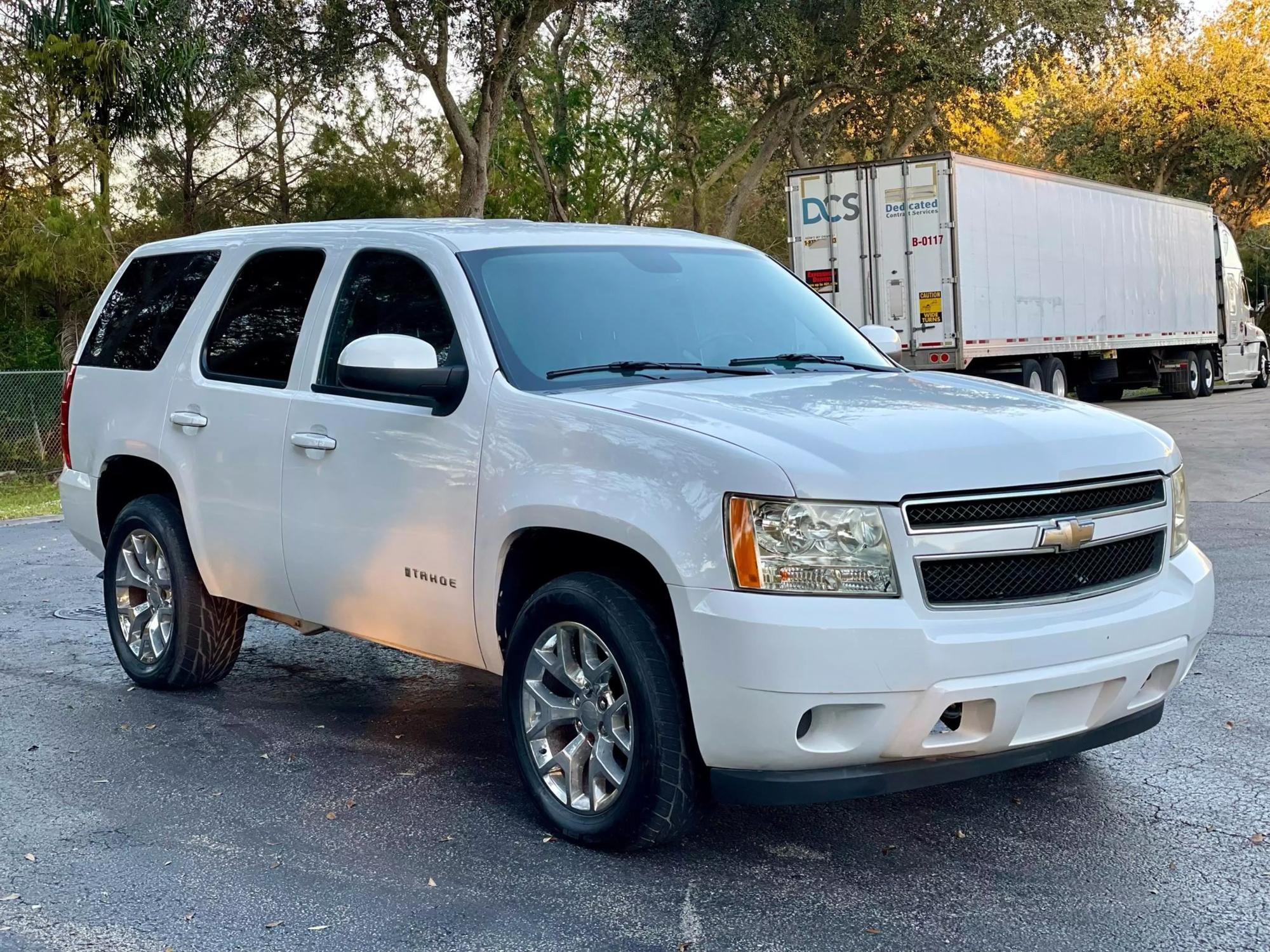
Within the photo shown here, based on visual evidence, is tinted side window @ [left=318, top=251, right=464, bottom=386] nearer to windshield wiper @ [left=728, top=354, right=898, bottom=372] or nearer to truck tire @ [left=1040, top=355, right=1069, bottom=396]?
Result: windshield wiper @ [left=728, top=354, right=898, bottom=372]

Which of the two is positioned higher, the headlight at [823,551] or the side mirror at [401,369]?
the side mirror at [401,369]

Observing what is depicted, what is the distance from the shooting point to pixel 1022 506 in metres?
4.03

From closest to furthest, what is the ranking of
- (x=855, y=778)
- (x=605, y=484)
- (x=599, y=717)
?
(x=855, y=778)
(x=605, y=484)
(x=599, y=717)

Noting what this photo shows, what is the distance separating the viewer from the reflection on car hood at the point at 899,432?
12.8 feet

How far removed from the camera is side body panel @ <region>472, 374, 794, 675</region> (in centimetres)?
397

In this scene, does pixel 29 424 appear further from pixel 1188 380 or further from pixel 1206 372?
pixel 1206 372

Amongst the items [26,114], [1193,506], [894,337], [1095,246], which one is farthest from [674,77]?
[894,337]

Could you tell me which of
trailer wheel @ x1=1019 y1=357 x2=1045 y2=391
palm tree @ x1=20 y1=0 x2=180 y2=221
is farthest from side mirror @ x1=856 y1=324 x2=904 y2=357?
palm tree @ x1=20 y1=0 x2=180 y2=221

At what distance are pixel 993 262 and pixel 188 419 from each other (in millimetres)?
17354

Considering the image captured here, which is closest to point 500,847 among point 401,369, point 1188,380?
point 401,369

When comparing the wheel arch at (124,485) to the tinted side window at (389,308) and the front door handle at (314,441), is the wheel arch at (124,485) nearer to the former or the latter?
the front door handle at (314,441)

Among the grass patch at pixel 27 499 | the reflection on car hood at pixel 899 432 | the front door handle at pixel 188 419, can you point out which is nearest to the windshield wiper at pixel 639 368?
the reflection on car hood at pixel 899 432

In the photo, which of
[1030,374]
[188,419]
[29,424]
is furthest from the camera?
[1030,374]

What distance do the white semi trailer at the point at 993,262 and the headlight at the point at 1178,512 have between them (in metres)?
16.5
